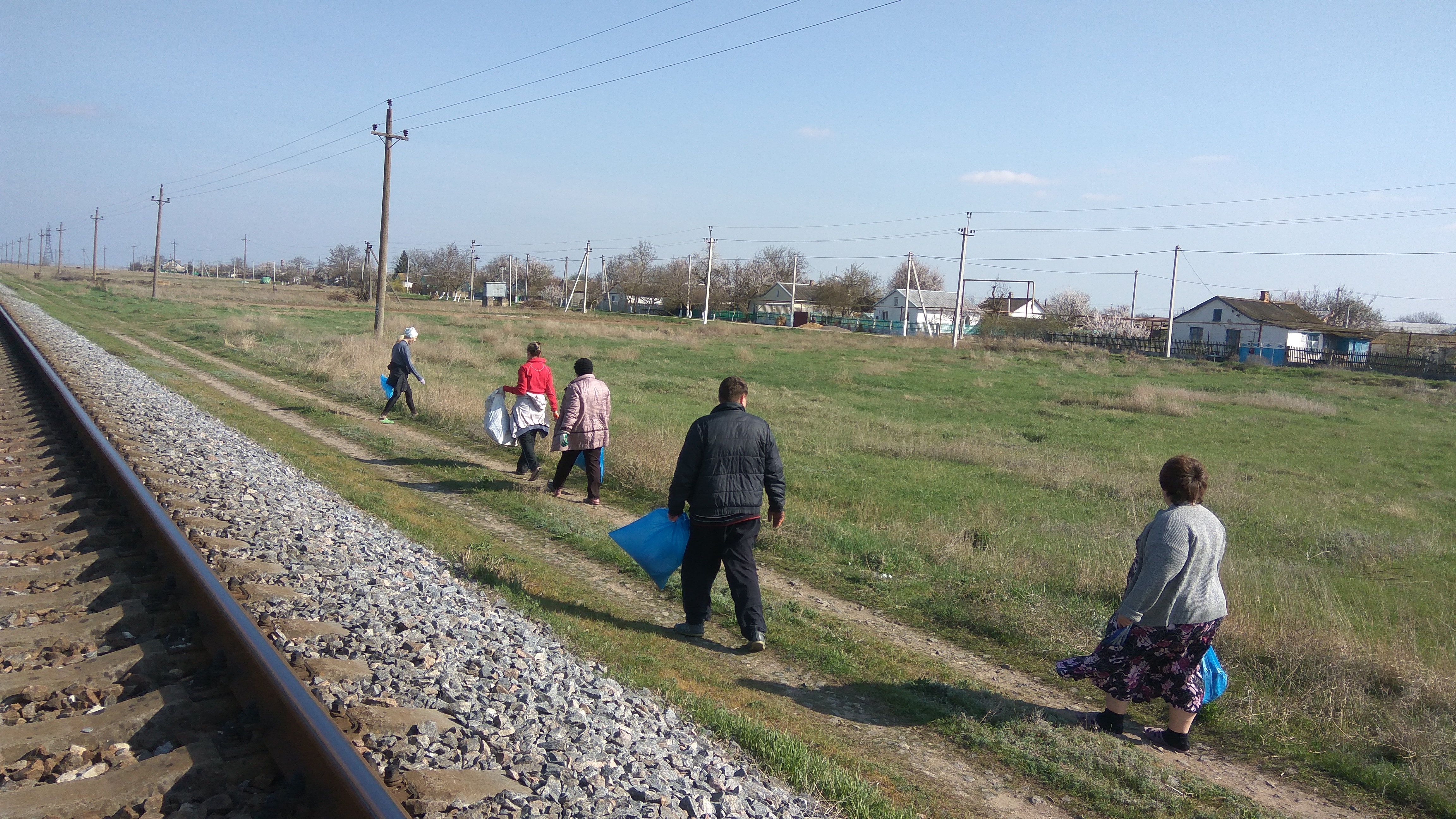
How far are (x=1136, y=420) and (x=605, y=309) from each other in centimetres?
12121

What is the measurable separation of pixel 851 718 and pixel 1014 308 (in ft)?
460

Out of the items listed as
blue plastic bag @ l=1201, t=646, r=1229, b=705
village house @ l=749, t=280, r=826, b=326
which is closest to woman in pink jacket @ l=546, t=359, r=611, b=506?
blue plastic bag @ l=1201, t=646, r=1229, b=705

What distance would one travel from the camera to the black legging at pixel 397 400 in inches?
651

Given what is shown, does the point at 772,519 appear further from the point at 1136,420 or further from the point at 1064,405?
→ the point at 1064,405

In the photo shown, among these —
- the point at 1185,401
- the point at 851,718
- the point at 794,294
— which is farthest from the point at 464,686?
the point at 794,294

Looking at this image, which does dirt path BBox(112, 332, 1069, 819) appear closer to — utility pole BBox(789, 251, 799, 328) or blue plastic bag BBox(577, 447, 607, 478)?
blue plastic bag BBox(577, 447, 607, 478)

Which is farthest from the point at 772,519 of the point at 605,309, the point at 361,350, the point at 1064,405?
the point at 605,309

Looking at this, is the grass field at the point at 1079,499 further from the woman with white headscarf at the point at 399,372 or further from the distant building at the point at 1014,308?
the distant building at the point at 1014,308

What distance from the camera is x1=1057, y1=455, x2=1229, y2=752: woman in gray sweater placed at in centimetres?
496

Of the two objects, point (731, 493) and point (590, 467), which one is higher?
point (731, 493)

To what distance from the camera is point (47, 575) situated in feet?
18.0

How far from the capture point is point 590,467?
35.4 ft

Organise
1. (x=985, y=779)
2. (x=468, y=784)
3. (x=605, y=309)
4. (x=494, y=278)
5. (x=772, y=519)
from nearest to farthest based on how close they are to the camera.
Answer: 1. (x=468, y=784)
2. (x=985, y=779)
3. (x=772, y=519)
4. (x=605, y=309)
5. (x=494, y=278)

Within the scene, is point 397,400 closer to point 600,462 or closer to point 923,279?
point 600,462
